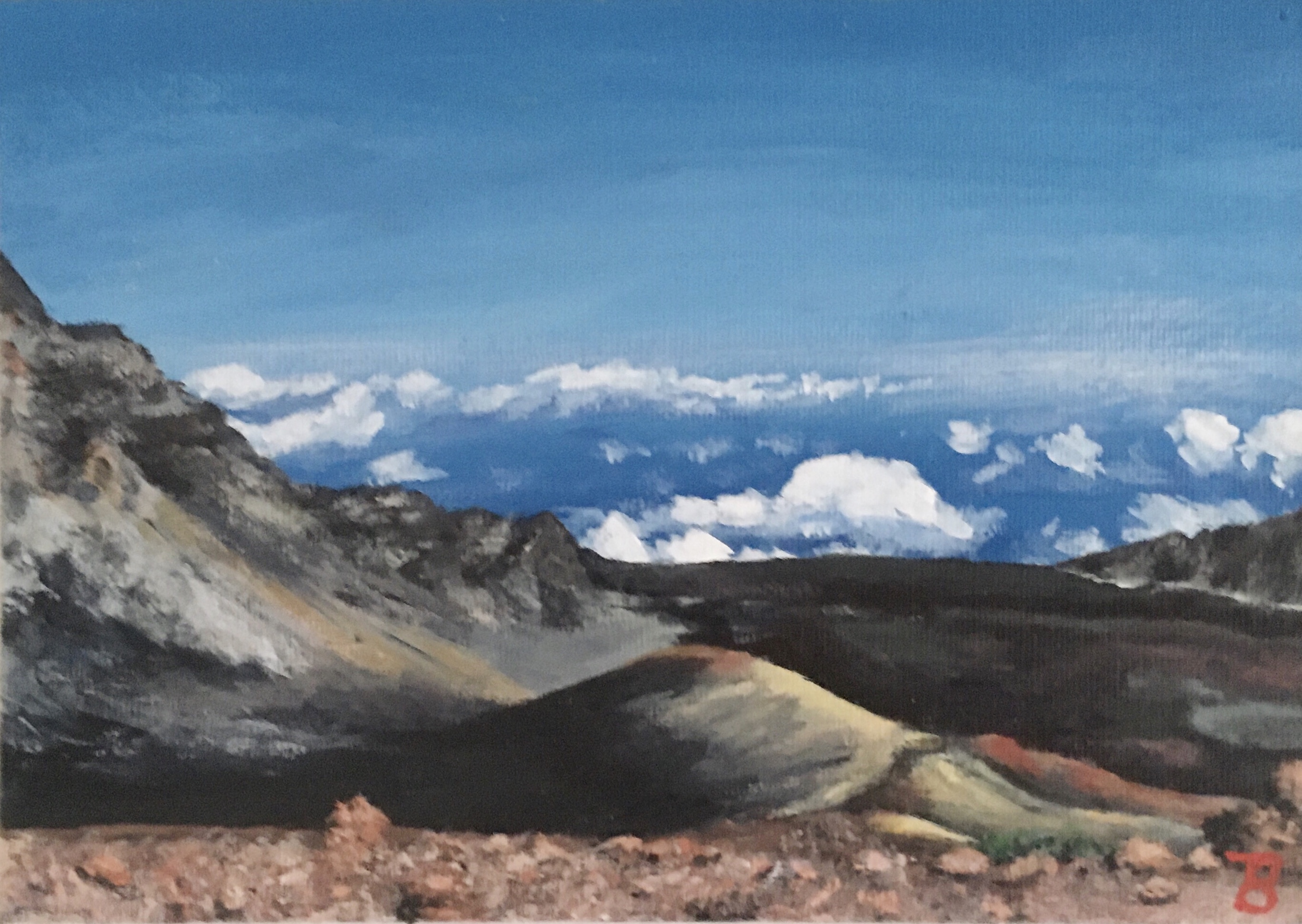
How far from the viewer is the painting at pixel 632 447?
178 cm

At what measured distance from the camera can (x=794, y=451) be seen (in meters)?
1.85

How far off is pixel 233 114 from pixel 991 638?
1625 mm

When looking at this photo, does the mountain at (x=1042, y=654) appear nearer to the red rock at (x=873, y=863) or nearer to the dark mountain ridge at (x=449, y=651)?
the dark mountain ridge at (x=449, y=651)

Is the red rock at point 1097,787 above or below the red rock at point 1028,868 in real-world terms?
above

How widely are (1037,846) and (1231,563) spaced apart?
59 centimetres

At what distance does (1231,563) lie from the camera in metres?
1.80

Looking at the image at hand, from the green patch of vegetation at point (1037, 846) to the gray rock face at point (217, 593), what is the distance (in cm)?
65

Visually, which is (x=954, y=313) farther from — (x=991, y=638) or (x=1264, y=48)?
(x=1264, y=48)

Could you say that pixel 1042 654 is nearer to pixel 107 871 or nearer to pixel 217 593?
pixel 217 593

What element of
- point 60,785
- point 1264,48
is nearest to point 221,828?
point 60,785

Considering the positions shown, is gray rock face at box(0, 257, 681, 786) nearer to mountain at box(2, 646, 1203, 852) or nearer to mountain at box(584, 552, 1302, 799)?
mountain at box(2, 646, 1203, 852)

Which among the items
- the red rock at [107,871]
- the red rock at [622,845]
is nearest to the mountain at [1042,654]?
the red rock at [622,845]

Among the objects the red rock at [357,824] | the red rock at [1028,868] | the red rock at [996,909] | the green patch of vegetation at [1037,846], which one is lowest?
the red rock at [996,909]
